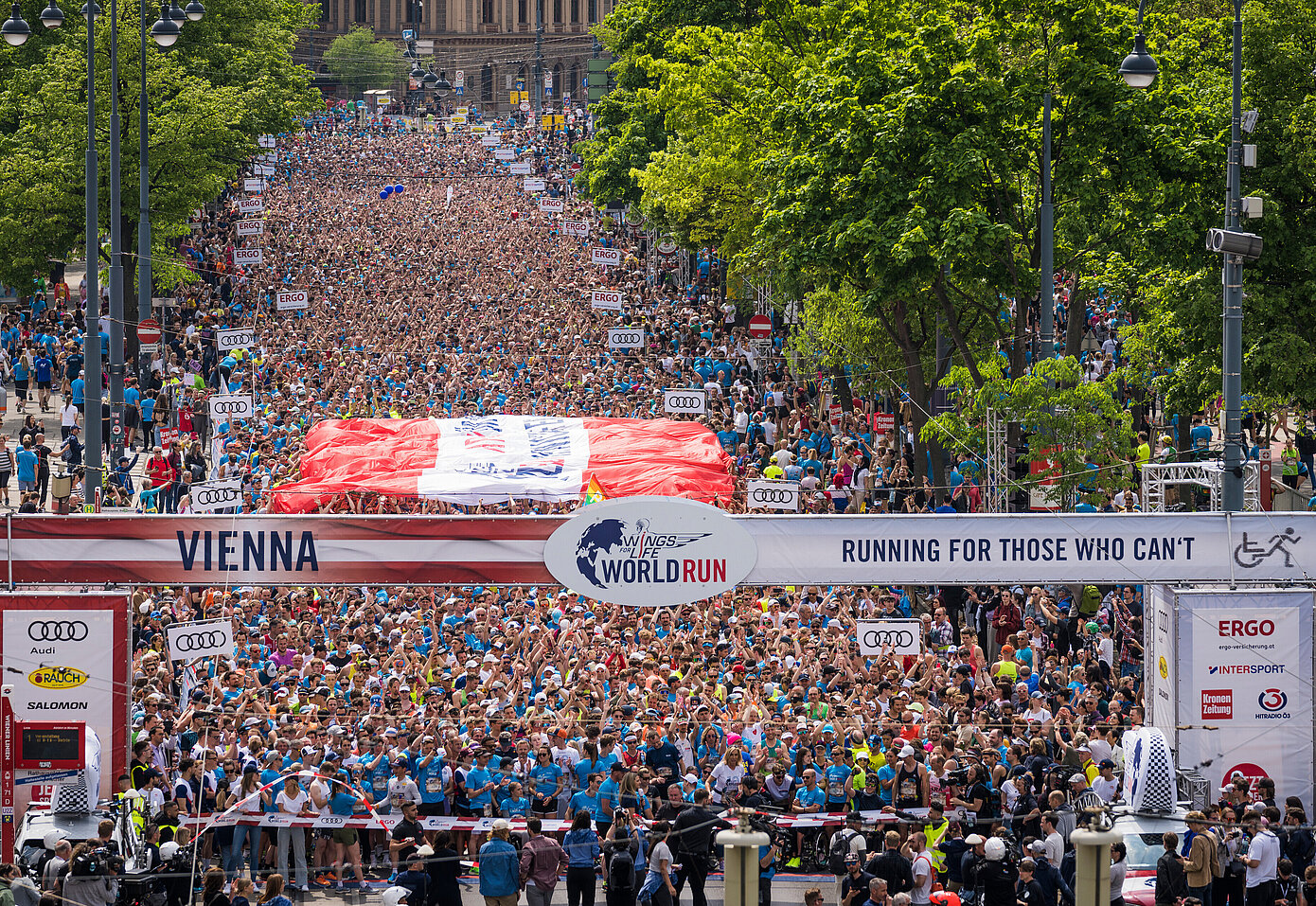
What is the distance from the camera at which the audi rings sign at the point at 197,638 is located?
20.5 metres

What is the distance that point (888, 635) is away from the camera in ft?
73.9

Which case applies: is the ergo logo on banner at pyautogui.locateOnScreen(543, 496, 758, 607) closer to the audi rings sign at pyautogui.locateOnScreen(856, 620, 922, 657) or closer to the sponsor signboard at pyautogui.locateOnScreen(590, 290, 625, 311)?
the audi rings sign at pyautogui.locateOnScreen(856, 620, 922, 657)

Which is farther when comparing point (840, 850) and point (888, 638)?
point (888, 638)

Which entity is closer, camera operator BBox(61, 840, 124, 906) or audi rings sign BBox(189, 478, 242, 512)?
camera operator BBox(61, 840, 124, 906)

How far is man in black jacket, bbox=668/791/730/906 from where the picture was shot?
18.2 metres

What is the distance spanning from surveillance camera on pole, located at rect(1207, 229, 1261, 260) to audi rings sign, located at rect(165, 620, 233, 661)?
1269 cm

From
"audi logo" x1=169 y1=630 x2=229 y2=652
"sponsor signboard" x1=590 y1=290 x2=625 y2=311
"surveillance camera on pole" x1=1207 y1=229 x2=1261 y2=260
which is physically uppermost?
"sponsor signboard" x1=590 y1=290 x2=625 y2=311

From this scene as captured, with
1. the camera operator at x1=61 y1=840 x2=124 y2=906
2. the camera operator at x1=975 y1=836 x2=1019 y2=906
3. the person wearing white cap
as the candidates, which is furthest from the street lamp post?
the camera operator at x1=61 y1=840 x2=124 y2=906

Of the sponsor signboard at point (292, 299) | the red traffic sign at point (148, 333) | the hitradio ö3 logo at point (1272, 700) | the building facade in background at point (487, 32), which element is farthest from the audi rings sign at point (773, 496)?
the building facade in background at point (487, 32)

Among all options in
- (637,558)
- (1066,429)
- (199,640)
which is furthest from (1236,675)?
(199,640)

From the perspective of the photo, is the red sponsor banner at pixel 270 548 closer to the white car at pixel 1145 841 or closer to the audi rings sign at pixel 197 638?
the audi rings sign at pixel 197 638

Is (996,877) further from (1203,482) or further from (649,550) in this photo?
(1203,482)

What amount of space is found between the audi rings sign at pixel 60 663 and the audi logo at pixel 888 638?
8309 mm

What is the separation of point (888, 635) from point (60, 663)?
907 centimetres
